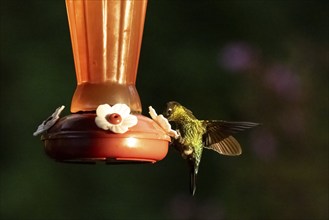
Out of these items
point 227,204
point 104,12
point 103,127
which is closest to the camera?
point 103,127

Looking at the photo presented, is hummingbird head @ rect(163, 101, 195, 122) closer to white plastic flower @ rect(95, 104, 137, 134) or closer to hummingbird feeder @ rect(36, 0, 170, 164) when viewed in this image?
hummingbird feeder @ rect(36, 0, 170, 164)

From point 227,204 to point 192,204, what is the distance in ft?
0.75

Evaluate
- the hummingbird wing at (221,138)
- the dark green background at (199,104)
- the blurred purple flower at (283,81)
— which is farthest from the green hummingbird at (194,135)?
the blurred purple flower at (283,81)

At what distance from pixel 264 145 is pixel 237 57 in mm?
654

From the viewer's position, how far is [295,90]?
6641 millimetres

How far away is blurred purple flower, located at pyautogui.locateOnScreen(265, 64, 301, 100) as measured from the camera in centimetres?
662

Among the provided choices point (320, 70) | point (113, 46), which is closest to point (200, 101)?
point (320, 70)

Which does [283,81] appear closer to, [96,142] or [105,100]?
[105,100]

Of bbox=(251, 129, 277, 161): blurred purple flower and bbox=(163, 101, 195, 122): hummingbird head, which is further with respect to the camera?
bbox=(251, 129, 277, 161): blurred purple flower

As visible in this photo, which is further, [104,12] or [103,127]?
[104,12]

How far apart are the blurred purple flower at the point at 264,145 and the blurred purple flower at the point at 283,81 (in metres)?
0.30

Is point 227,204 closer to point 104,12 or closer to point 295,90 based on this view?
point 295,90

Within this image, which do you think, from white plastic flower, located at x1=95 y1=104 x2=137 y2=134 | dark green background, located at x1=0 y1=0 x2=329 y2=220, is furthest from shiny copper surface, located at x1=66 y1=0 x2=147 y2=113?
dark green background, located at x1=0 y1=0 x2=329 y2=220

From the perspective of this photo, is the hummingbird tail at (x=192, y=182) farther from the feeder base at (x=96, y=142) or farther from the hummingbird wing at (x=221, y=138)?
the feeder base at (x=96, y=142)
